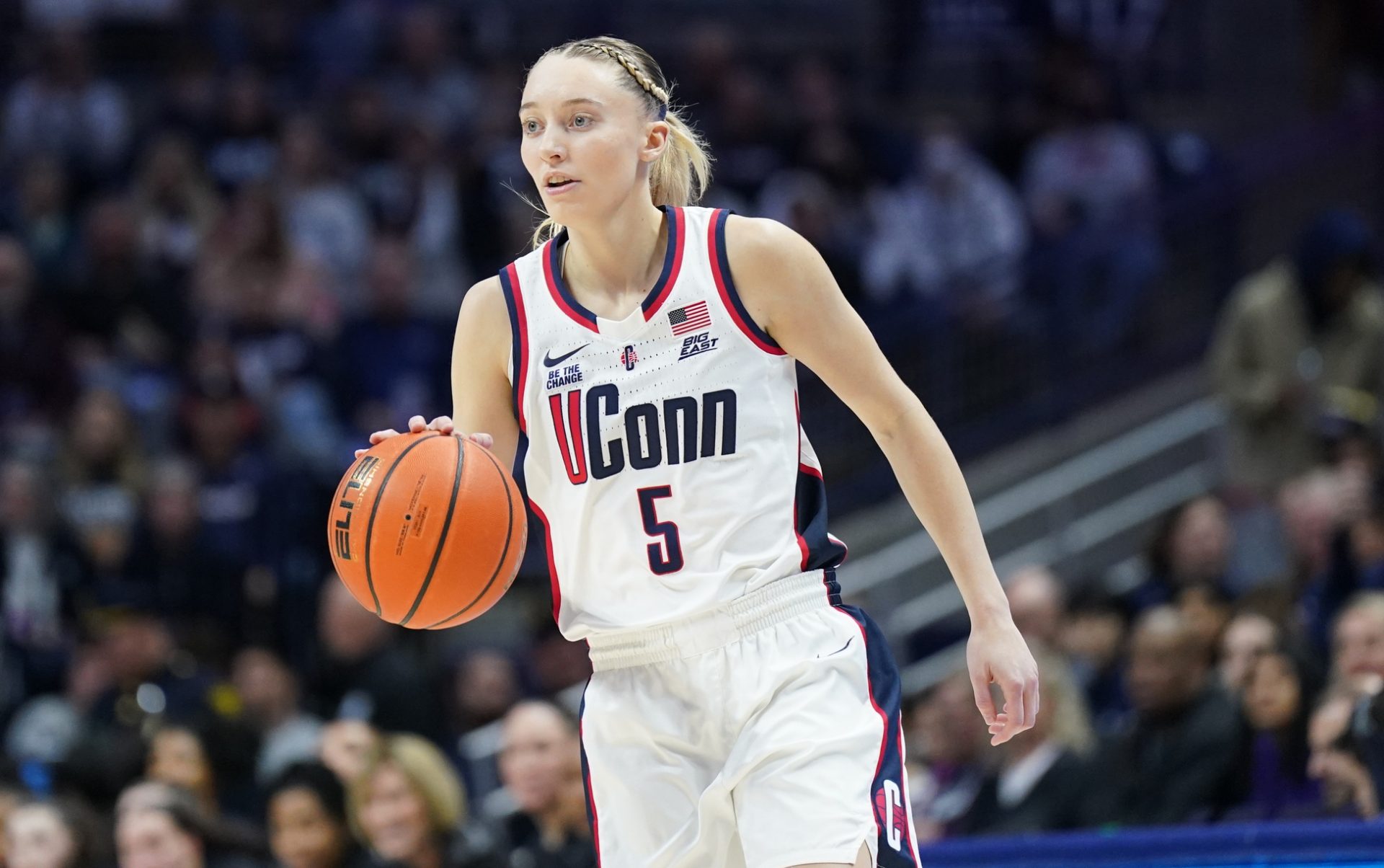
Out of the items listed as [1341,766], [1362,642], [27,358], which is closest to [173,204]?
[27,358]

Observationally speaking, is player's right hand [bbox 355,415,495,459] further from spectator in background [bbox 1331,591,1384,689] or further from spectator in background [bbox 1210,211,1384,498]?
spectator in background [bbox 1210,211,1384,498]

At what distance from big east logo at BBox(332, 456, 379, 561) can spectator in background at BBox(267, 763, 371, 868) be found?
10.7 feet

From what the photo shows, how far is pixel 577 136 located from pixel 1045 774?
4.01m

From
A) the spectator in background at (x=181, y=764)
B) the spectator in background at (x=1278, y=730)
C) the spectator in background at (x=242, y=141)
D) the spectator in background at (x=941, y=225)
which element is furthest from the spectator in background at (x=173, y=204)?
the spectator in background at (x=1278, y=730)

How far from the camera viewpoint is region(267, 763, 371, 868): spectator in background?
22.8 feet

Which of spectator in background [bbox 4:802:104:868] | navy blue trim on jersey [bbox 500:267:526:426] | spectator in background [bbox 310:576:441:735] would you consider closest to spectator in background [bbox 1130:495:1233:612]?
spectator in background [bbox 310:576:441:735]

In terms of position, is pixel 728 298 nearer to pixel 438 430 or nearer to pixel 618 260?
pixel 618 260

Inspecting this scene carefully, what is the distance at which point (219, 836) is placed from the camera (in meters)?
6.86

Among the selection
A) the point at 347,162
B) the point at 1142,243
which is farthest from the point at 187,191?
the point at 1142,243

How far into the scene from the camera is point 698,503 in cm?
378

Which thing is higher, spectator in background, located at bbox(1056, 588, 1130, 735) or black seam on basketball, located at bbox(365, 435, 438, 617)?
black seam on basketball, located at bbox(365, 435, 438, 617)

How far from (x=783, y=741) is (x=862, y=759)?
0.17 meters

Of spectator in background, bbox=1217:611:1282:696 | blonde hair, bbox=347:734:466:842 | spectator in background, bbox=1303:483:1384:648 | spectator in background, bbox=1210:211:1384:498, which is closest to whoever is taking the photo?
spectator in background, bbox=1217:611:1282:696

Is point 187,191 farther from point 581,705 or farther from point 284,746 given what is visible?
point 581,705
